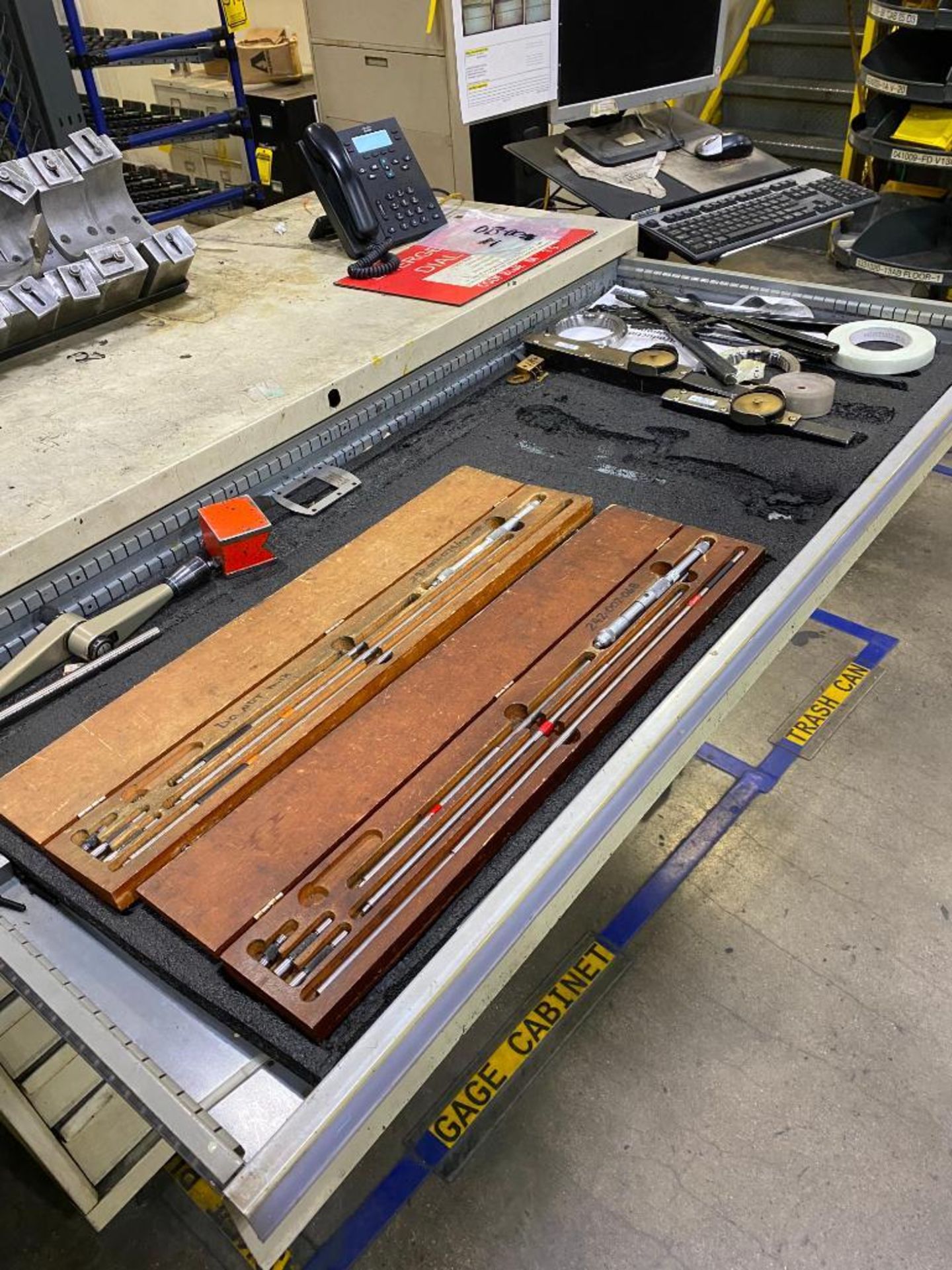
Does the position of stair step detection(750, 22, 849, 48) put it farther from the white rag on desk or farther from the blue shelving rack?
the white rag on desk

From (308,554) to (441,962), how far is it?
59cm

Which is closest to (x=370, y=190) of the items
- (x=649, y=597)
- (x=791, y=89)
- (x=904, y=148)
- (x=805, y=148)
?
(x=649, y=597)

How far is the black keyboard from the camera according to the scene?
6.23 feet

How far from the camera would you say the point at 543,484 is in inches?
47.0

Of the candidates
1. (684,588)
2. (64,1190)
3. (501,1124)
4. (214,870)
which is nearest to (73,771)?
(214,870)

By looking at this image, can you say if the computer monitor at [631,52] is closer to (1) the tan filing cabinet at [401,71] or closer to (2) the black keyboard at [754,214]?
(2) the black keyboard at [754,214]

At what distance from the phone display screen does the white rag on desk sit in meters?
0.64

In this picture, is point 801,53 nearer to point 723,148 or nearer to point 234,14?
point 234,14

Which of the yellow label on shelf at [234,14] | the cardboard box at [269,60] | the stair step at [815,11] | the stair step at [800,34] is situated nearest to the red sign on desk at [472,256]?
the yellow label on shelf at [234,14]

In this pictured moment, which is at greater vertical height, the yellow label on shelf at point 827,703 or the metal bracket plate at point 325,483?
the metal bracket plate at point 325,483

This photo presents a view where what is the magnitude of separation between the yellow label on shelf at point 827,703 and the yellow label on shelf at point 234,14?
3.17 metres

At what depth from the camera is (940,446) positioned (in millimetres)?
1270

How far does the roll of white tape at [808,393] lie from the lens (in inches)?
50.1

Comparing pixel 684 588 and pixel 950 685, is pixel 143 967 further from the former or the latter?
pixel 950 685
